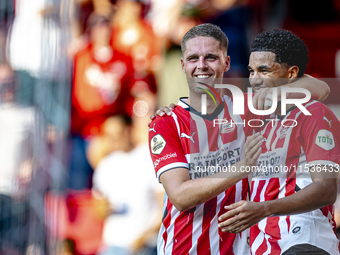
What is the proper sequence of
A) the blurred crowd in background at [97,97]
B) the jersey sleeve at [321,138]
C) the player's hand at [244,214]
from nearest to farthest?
the player's hand at [244,214] → the jersey sleeve at [321,138] → the blurred crowd in background at [97,97]

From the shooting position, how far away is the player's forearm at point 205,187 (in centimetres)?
162

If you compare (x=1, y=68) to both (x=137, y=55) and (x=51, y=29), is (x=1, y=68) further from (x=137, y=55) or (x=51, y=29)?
(x=137, y=55)

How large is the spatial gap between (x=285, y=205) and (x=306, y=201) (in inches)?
3.6

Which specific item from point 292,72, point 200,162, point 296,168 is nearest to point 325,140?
point 296,168

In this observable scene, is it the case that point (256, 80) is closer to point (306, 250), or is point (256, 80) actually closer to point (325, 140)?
point (325, 140)

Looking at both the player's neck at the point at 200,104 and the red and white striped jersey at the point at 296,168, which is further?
the player's neck at the point at 200,104

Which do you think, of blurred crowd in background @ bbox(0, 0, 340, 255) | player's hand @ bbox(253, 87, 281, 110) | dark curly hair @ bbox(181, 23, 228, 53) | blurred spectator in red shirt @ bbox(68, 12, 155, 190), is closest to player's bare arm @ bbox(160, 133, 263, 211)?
player's hand @ bbox(253, 87, 281, 110)

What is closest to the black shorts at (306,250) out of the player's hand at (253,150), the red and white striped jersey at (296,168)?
the red and white striped jersey at (296,168)

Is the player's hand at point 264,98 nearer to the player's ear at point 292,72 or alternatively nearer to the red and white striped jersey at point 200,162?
the player's ear at point 292,72

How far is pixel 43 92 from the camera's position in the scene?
9.91ft

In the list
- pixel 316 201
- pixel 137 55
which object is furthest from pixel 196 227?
pixel 137 55

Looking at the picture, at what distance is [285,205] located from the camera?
1577mm

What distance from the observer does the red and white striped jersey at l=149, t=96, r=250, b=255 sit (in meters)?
1.98

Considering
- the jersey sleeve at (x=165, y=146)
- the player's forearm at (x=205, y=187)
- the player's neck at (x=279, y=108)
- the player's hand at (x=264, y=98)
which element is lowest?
the player's forearm at (x=205, y=187)
